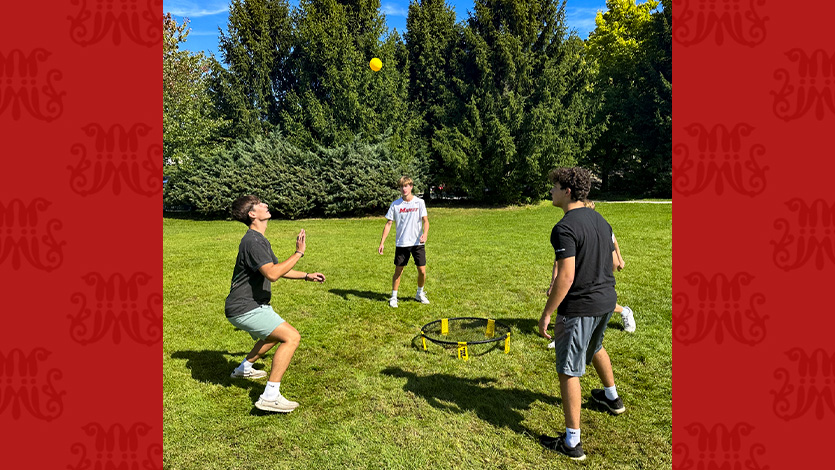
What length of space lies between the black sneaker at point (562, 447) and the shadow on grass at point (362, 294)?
5158mm

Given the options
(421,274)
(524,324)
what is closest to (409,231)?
(421,274)

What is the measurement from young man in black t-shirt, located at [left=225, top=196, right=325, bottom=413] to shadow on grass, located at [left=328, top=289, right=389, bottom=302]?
4.29m

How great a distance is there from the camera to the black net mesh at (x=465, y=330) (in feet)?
22.4

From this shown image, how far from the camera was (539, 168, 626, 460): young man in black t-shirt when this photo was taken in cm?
378

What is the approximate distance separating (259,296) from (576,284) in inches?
115

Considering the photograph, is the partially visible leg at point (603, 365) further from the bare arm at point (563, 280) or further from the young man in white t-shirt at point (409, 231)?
the young man in white t-shirt at point (409, 231)

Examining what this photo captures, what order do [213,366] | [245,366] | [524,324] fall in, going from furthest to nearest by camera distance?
[524,324] → [213,366] → [245,366]

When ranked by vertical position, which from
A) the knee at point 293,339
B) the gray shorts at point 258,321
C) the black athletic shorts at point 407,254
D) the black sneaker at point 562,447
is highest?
the black athletic shorts at point 407,254

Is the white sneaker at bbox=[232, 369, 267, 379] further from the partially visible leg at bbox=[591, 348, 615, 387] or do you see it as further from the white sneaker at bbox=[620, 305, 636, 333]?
the white sneaker at bbox=[620, 305, 636, 333]

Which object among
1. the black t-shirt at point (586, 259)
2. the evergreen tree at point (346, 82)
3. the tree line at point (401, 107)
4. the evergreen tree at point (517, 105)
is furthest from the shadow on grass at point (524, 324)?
the evergreen tree at point (346, 82)

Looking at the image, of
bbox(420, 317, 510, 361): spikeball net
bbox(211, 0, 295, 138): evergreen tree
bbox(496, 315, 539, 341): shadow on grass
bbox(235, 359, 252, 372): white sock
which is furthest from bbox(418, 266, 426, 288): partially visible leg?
bbox(211, 0, 295, 138): evergreen tree

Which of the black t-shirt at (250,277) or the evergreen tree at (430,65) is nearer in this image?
the black t-shirt at (250,277)

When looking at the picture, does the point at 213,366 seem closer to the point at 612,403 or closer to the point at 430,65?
the point at 612,403

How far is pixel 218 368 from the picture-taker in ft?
19.8
